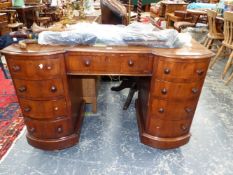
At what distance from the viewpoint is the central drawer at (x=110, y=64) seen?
4.51 feet

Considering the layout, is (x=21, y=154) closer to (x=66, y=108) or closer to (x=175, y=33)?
(x=66, y=108)

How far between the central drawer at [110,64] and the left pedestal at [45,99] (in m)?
0.09

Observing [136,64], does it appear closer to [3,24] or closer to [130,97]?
[130,97]

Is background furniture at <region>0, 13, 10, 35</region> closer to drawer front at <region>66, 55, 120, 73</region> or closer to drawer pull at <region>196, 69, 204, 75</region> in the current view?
drawer front at <region>66, 55, 120, 73</region>

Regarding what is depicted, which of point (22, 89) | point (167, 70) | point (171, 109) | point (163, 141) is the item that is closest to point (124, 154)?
point (163, 141)

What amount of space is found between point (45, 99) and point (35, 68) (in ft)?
0.83

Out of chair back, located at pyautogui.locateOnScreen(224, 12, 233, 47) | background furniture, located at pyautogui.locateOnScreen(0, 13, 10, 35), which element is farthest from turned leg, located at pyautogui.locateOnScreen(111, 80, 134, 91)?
background furniture, located at pyautogui.locateOnScreen(0, 13, 10, 35)

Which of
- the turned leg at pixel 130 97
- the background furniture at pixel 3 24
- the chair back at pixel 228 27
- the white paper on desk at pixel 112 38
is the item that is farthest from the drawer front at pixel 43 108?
the background furniture at pixel 3 24

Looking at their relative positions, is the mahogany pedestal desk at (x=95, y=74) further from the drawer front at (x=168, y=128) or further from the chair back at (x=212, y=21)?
the chair back at (x=212, y=21)

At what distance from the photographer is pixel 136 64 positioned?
1406mm

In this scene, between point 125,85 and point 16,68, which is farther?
point 125,85

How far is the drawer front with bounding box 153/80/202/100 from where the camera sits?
1428 millimetres

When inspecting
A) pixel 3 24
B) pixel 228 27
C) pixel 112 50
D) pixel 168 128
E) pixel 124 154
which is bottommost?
pixel 124 154

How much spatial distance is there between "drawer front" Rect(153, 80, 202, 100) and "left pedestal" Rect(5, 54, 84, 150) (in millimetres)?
685
